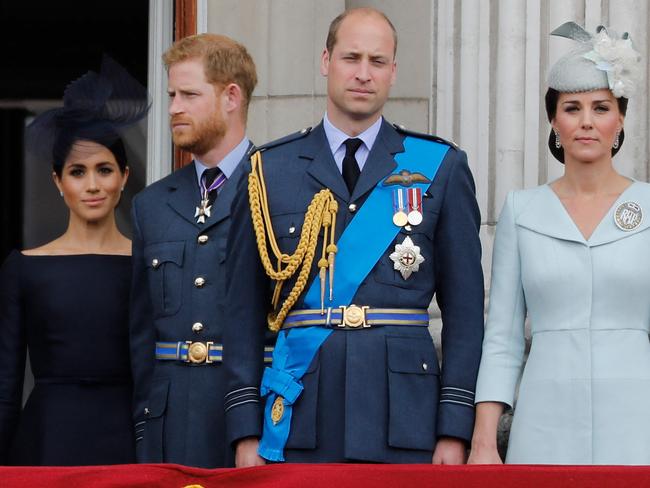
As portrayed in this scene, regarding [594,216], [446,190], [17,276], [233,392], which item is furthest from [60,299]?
[594,216]

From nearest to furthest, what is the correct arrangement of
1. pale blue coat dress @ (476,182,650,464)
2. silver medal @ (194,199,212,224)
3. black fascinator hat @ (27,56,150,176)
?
1. pale blue coat dress @ (476,182,650,464)
2. silver medal @ (194,199,212,224)
3. black fascinator hat @ (27,56,150,176)

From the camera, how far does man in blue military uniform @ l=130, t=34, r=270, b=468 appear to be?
564cm

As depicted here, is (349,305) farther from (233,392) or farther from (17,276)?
(17,276)

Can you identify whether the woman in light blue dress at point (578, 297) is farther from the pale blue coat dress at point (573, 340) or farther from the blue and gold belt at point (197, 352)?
the blue and gold belt at point (197, 352)

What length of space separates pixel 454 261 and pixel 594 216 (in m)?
0.38

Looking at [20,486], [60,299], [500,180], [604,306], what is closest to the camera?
[20,486]

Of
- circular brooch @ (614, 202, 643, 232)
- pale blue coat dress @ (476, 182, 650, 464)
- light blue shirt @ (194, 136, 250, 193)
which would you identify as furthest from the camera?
light blue shirt @ (194, 136, 250, 193)

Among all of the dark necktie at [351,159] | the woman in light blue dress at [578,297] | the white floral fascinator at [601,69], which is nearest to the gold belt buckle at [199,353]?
the dark necktie at [351,159]

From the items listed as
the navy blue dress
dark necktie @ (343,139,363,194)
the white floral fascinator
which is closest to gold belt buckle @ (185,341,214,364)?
the navy blue dress

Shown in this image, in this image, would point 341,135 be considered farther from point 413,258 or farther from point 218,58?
point 218,58

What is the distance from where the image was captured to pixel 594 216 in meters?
5.08

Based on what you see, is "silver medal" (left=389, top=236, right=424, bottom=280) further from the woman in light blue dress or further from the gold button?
the gold button

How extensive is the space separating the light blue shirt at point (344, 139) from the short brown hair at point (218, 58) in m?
0.67

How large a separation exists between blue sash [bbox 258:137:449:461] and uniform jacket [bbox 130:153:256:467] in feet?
1.41
